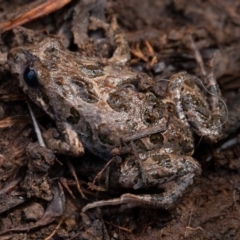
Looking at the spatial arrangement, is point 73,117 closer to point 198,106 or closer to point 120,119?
point 120,119

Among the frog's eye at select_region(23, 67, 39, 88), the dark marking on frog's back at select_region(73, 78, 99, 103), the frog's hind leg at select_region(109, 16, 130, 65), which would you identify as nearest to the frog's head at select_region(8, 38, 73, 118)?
the frog's eye at select_region(23, 67, 39, 88)

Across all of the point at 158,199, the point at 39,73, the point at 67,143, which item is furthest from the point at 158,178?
the point at 39,73

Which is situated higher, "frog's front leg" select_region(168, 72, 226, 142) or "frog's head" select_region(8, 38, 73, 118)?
"frog's head" select_region(8, 38, 73, 118)

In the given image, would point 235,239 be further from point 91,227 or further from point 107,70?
point 107,70

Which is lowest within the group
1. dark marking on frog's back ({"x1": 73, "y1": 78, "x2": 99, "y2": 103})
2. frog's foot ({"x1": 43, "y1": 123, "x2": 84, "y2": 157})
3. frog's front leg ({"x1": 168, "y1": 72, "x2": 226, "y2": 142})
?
frog's front leg ({"x1": 168, "y1": 72, "x2": 226, "y2": 142})

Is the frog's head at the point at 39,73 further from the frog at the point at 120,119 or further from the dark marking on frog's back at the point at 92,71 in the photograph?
the dark marking on frog's back at the point at 92,71

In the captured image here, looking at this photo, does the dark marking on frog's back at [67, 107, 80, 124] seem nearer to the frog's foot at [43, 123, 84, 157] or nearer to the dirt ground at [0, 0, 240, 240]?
the frog's foot at [43, 123, 84, 157]
